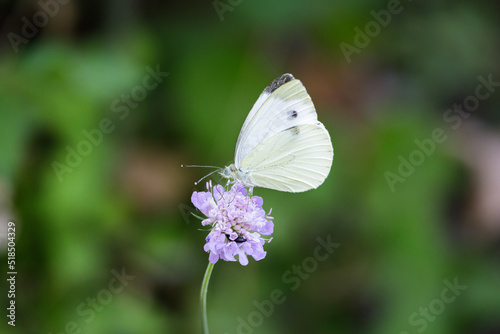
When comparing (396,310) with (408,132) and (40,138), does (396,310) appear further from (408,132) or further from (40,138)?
(40,138)

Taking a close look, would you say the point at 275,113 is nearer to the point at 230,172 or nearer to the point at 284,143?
Answer: the point at 284,143

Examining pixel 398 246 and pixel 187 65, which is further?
pixel 187 65

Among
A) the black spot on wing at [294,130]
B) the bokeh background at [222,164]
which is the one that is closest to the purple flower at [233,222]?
the black spot on wing at [294,130]

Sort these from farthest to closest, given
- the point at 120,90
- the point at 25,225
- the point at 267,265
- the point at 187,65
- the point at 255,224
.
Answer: the point at 187,65 < the point at 267,265 < the point at 120,90 < the point at 25,225 < the point at 255,224

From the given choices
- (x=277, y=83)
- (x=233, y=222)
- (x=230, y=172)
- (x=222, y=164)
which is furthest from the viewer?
(x=222, y=164)

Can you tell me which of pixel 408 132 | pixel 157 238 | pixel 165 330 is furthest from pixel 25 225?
pixel 408 132

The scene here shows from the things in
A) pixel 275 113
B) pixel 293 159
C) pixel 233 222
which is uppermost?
pixel 275 113

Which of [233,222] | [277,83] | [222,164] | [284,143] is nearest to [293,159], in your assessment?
[284,143]

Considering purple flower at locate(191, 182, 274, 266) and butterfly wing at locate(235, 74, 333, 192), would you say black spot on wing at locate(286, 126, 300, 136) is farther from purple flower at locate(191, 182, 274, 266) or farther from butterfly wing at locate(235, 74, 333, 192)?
purple flower at locate(191, 182, 274, 266)
